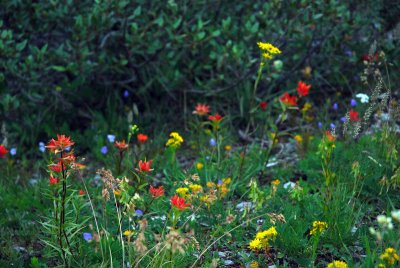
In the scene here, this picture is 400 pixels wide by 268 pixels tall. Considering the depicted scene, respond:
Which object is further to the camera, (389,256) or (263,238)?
(263,238)

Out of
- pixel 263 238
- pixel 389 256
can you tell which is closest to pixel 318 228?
pixel 263 238

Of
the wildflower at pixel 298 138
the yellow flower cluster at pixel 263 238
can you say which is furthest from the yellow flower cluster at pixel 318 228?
the wildflower at pixel 298 138

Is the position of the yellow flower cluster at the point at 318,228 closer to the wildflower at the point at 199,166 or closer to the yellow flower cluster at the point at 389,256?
the yellow flower cluster at the point at 389,256

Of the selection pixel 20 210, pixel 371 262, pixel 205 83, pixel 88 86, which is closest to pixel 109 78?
pixel 88 86

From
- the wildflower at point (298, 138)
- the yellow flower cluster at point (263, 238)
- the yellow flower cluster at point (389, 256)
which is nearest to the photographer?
the yellow flower cluster at point (389, 256)

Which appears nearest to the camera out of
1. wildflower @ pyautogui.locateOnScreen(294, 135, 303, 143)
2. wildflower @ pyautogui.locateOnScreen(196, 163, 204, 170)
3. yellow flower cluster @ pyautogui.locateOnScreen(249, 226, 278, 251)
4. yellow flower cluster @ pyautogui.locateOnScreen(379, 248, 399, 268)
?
yellow flower cluster @ pyautogui.locateOnScreen(379, 248, 399, 268)

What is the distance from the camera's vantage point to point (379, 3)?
534 centimetres

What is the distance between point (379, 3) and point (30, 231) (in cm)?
322

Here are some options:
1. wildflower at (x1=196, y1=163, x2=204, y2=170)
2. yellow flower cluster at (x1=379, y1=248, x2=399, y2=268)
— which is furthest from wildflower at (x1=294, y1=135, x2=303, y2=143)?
yellow flower cluster at (x1=379, y1=248, x2=399, y2=268)

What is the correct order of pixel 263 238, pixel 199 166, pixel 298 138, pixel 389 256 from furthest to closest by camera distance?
pixel 298 138 → pixel 199 166 → pixel 263 238 → pixel 389 256

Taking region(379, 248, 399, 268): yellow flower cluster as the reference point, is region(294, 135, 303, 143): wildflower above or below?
below

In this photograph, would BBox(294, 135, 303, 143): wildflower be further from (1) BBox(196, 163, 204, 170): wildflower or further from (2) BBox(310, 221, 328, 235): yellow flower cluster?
(2) BBox(310, 221, 328, 235): yellow flower cluster

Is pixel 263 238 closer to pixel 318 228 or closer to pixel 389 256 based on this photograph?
pixel 318 228

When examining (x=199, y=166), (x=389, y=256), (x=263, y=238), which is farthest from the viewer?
(x=199, y=166)
